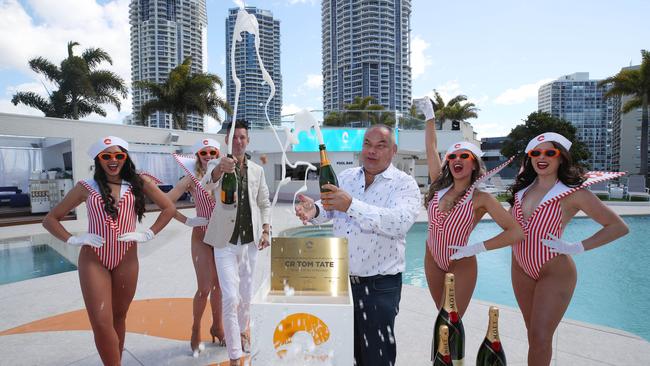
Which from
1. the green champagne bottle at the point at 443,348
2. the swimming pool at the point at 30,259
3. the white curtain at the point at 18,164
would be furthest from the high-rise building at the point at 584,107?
the green champagne bottle at the point at 443,348

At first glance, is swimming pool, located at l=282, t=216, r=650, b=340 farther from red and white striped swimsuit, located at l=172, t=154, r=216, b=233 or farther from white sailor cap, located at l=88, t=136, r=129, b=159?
white sailor cap, located at l=88, t=136, r=129, b=159

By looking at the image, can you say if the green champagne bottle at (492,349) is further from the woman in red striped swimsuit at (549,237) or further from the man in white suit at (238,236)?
the man in white suit at (238,236)

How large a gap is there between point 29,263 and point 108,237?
21.1ft

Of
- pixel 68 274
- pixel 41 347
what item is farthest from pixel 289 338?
pixel 68 274

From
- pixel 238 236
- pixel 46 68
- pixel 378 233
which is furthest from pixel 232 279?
pixel 46 68

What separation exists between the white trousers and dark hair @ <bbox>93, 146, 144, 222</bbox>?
2.15 feet

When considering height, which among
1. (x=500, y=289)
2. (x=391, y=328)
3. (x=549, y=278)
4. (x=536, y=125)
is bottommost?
(x=500, y=289)

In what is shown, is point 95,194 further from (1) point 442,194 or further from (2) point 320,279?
(1) point 442,194

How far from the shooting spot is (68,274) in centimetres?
609

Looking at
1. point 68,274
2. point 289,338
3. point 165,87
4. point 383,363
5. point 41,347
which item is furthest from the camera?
point 165,87

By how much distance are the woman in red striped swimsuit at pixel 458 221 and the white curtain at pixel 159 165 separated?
17646 mm

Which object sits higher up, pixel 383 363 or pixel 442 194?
pixel 442 194

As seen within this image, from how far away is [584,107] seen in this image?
76.5 meters

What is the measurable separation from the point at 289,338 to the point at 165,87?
23256 mm
